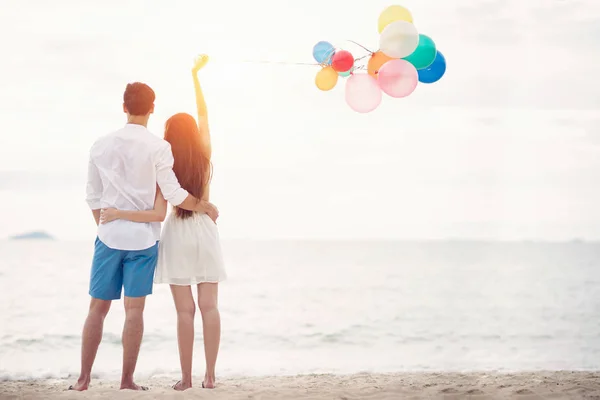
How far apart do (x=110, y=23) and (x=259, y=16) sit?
12.3 metres

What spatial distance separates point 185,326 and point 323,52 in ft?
6.34

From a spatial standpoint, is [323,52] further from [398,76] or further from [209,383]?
[209,383]

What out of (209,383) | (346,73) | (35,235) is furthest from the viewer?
(35,235)

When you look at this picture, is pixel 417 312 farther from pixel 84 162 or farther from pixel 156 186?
pixel 84 162

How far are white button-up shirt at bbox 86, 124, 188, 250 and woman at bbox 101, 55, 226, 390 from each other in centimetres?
13

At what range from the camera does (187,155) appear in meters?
3.65

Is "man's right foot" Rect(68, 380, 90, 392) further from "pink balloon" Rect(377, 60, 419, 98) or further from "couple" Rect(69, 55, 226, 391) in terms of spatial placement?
"pink balloon" Rect(377, 60, 419, 98)

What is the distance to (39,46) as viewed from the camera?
23.3m

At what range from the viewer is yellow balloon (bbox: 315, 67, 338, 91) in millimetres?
4598

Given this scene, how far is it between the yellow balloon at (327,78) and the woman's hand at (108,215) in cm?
170

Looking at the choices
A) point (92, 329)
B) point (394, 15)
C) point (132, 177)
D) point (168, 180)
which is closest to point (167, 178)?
point (168, 180)

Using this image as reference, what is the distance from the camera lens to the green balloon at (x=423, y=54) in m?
4.32

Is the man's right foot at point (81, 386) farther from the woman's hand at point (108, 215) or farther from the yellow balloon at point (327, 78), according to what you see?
the yellow balloon at point (327, 78)

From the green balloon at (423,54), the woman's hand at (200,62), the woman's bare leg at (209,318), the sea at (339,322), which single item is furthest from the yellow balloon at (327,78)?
the sea at (339,322)
